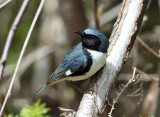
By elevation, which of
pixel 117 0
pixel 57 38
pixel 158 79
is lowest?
pixel 158 79

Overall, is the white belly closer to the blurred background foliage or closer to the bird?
the bird

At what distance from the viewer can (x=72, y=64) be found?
3264mm

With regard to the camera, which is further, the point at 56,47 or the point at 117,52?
the point at 56,47

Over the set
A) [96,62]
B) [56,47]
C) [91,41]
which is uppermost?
[56,47]

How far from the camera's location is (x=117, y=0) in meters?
5.17

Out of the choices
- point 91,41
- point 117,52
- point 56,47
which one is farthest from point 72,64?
point 56,47

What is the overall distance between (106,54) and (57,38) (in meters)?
2.67

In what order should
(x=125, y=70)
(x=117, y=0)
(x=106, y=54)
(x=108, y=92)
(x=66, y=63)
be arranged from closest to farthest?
(x=108, y=92)
(x=106, y=54)
(x=66, y=63)
(x=125, y=70)
(x=117, y=0)

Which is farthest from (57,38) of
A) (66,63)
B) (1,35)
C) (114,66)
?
(114,66)

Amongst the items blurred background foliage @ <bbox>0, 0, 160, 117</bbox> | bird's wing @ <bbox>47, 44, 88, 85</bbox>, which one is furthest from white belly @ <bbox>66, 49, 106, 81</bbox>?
blurred background foliage @ <bbox>0, 0, 160, 117</bbox>

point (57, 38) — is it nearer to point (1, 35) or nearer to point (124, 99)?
point (1, 35)

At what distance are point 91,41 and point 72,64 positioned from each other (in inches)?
12.9

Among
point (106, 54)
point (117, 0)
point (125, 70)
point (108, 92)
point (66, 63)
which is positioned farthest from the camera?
point (117, 0)

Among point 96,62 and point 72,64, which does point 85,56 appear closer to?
point 72,64
